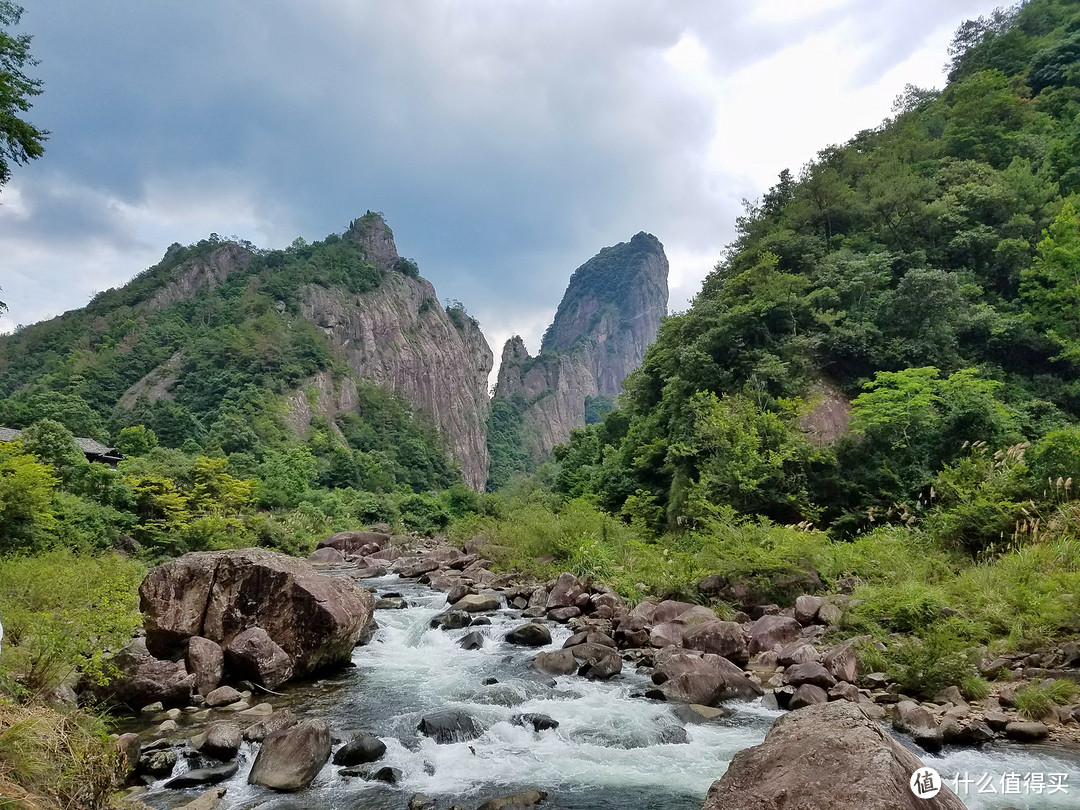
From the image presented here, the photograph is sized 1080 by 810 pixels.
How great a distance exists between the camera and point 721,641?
34.0ft

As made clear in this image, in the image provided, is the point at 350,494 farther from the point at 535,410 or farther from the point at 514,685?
the point at 535,410

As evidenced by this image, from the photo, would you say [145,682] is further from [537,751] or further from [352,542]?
[352,542]

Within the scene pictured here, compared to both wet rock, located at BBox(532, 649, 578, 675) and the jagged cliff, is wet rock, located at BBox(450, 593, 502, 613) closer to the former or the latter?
wet rock, located at BBox(532, 649, 578, 675)

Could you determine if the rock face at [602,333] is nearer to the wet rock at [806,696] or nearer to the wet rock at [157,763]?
the wet rock at [806,696]

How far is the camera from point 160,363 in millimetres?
71750

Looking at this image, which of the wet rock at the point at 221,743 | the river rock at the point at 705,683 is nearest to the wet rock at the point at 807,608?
the river rock at the point at 705,683

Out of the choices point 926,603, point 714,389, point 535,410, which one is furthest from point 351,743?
point 535,410

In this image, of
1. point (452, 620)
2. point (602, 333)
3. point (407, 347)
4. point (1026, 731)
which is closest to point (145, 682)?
point (452, 620)

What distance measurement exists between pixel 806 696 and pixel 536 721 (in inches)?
154

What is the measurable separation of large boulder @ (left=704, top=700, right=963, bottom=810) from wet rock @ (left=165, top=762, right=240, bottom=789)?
5.62m

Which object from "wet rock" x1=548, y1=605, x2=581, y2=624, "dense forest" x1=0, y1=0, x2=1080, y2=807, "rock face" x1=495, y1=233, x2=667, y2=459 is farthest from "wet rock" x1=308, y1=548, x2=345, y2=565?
"rock face" x1=495, y1=233, x2=667, y2=459

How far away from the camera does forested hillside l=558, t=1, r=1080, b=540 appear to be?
54.6ft

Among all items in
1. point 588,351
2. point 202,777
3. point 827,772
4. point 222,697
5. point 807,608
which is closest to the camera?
point 827,772

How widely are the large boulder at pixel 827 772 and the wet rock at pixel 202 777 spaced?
5617 mm
